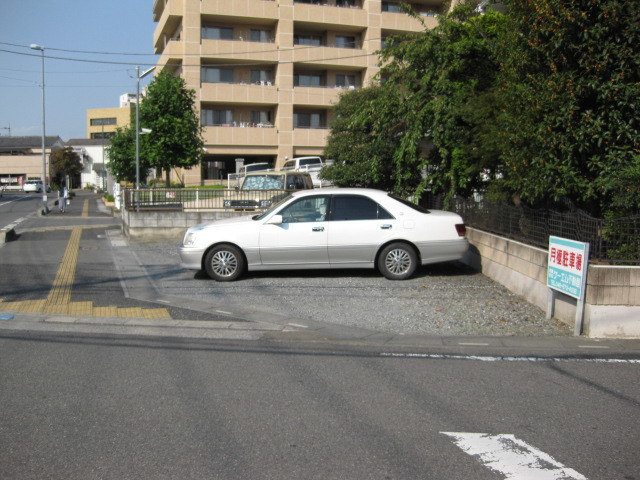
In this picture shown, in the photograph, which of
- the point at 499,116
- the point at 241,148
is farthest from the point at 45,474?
the point at 241,148

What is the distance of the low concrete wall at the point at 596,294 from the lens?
24.0 ft

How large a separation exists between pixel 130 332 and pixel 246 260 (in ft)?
11.4

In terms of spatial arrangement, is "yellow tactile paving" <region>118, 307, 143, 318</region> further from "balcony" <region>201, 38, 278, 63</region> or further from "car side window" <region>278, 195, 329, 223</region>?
"balcony" <region>201, 38, 278, 63</region>

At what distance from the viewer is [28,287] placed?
1059 centimetres

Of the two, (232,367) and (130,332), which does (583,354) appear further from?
(130,332)

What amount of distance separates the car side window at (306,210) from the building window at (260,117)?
36185mm

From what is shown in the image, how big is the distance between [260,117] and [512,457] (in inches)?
1727

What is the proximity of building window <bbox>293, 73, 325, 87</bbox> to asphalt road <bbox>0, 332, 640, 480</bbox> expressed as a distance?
41.0 metres

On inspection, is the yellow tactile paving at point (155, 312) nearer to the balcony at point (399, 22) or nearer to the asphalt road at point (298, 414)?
the asphalt road at point (298, 414)

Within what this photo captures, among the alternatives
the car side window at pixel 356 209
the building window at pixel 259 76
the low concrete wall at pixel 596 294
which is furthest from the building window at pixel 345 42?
the low concrete wall at pixel 596 294

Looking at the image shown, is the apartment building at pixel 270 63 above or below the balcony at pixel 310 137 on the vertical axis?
above

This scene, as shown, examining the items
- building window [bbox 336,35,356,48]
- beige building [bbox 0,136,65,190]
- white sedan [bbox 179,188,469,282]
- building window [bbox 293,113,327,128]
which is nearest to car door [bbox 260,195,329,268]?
white sedan [bbox 179,188,469,282]

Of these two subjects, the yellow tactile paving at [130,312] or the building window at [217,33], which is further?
the building window at [217,33]

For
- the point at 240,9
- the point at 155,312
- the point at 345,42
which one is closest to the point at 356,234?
the point at 155,312
